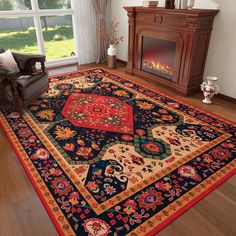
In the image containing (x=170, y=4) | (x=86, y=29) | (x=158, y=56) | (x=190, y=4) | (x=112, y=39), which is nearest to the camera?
(x=190, y=4)

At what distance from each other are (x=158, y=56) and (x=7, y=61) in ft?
8.06

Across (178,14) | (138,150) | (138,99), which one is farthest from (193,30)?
(138,150)

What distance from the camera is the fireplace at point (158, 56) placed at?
12.3ft

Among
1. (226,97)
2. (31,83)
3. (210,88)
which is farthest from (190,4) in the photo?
(31,83)

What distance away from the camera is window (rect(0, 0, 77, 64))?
4398 millimetres

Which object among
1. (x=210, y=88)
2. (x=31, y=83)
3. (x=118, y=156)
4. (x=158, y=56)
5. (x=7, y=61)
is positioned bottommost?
(x=118, y=156)

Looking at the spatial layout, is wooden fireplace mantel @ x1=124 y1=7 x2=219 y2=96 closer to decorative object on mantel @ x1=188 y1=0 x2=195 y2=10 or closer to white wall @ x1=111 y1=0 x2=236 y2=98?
white wall @ x1=111 y1=0 x2=236 y2=98

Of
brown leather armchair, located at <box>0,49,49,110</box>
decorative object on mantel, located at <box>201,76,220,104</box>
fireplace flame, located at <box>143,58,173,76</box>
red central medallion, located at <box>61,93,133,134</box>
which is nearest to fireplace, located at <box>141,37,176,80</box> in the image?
fireplace flame, located at <box>143,58,173,76</box>

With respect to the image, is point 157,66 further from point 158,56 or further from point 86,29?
point 86,29

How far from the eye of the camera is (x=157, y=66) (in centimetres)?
407

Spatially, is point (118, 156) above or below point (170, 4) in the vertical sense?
below

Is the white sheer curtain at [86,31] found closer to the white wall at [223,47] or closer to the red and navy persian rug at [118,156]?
the red and navy persian rug at [118,156]

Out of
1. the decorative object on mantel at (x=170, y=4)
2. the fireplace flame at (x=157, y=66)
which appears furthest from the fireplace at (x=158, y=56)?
the decorative object on mantel at (x=170, y=4)

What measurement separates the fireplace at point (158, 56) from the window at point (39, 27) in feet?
6.30
